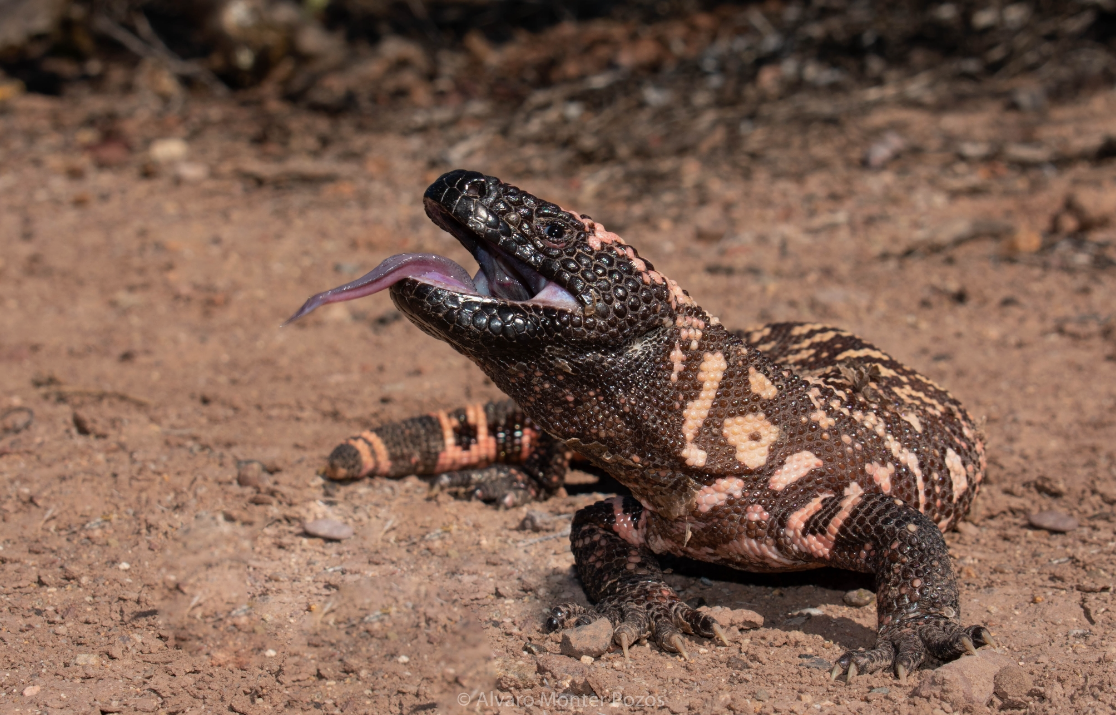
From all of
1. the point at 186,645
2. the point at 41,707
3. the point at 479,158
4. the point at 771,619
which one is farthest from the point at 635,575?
the point at 479,158

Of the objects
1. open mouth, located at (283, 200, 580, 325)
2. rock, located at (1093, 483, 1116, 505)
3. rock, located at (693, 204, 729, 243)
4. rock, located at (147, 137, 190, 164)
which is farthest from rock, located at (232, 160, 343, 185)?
rock, located at (1093, 483, 1116, 505)

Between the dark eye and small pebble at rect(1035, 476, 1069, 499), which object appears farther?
small pebble at rect(1035, 476, 1069, 499)

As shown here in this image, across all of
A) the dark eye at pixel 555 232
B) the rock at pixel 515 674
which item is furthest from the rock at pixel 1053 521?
the dark eye at pixel 555 232

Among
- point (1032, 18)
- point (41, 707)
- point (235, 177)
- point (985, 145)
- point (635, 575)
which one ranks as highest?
point (1032, 18)

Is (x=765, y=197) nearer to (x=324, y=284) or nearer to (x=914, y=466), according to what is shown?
(x=324, y=284)

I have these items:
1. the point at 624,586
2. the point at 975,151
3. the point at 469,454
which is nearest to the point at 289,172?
the point at 469,454

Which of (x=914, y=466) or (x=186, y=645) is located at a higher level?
(x=914, y=466)

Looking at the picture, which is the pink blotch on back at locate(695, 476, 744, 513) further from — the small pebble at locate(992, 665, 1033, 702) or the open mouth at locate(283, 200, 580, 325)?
the small pebble at locate(992, 665, 1033, 702)
